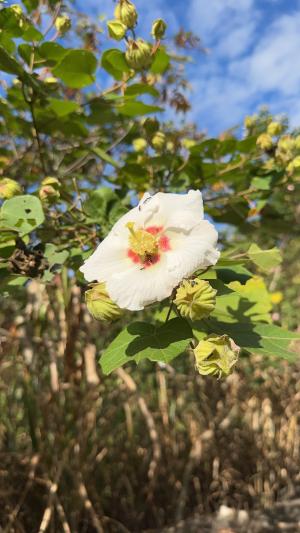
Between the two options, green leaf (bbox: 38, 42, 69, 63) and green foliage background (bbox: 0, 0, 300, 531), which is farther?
green leaf (bbox: 38, 42, 69, 63)

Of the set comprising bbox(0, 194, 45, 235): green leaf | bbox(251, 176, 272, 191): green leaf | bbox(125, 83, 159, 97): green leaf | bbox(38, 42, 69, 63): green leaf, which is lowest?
bbox(251, 176, 272, 191): green leaf

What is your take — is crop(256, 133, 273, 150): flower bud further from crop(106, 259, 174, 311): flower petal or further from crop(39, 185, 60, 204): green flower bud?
crop(106, 259, 174, 311): flower petal

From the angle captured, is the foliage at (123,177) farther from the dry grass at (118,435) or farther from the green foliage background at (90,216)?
the dry grass at (118,435)

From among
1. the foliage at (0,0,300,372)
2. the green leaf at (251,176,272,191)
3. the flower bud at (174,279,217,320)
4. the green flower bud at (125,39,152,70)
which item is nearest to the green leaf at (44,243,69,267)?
the foliage at (0,0,300,372)

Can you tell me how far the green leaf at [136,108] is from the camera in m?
1.13

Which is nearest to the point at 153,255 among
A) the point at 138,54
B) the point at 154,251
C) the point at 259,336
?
the point at 154,251

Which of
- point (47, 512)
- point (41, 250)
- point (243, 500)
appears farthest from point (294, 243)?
point (41, 250)

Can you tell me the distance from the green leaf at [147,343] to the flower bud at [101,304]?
4 cm

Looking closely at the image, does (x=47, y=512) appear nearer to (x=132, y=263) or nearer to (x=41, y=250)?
(x=41, y=250)

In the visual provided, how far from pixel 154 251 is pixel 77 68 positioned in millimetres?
677

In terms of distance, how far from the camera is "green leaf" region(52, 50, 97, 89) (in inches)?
42.3

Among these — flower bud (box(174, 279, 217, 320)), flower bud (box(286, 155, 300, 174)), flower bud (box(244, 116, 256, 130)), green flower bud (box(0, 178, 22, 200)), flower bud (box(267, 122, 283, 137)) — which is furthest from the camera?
flower bud (box(244, 116, 256, 130))

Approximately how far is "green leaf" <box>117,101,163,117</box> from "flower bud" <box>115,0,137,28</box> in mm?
181

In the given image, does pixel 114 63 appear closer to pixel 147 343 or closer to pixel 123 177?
pixel 123 177
